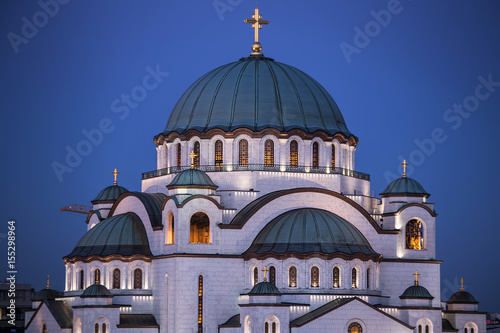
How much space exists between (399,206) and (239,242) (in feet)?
36.7

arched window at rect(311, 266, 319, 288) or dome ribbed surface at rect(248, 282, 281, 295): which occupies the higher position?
arched window at rect(311, 266, 319, 288)

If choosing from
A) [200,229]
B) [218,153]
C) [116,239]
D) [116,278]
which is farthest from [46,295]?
[218,153]

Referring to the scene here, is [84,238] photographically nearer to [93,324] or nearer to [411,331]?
[93,324]

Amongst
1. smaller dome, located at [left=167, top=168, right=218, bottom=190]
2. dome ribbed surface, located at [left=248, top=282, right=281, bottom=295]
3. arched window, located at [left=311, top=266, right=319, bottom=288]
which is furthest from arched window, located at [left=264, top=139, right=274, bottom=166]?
dome ribbed surface, located at [left=248, top=282, right=281, bottom=295]

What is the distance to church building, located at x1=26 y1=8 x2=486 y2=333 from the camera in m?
76.2

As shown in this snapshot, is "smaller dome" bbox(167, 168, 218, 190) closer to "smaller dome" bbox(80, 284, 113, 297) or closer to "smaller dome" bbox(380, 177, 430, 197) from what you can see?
"smaller dome" bbox(80, 284, 113, 297)

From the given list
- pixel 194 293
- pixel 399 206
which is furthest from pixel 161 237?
pixel 399 206

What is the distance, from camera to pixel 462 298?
8388 cm

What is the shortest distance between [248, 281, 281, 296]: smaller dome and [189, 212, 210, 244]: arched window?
6727 millimetres

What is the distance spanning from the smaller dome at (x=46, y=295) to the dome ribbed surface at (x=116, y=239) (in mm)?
3953

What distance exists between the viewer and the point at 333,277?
76812 mm

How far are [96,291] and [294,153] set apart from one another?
643 inches

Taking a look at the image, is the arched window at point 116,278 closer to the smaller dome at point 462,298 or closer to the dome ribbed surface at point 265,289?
the dome ribbed surface at point 265,289

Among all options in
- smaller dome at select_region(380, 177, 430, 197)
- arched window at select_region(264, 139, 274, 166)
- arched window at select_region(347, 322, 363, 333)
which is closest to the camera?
arched window at select_region(347, 322, 363, 333)
